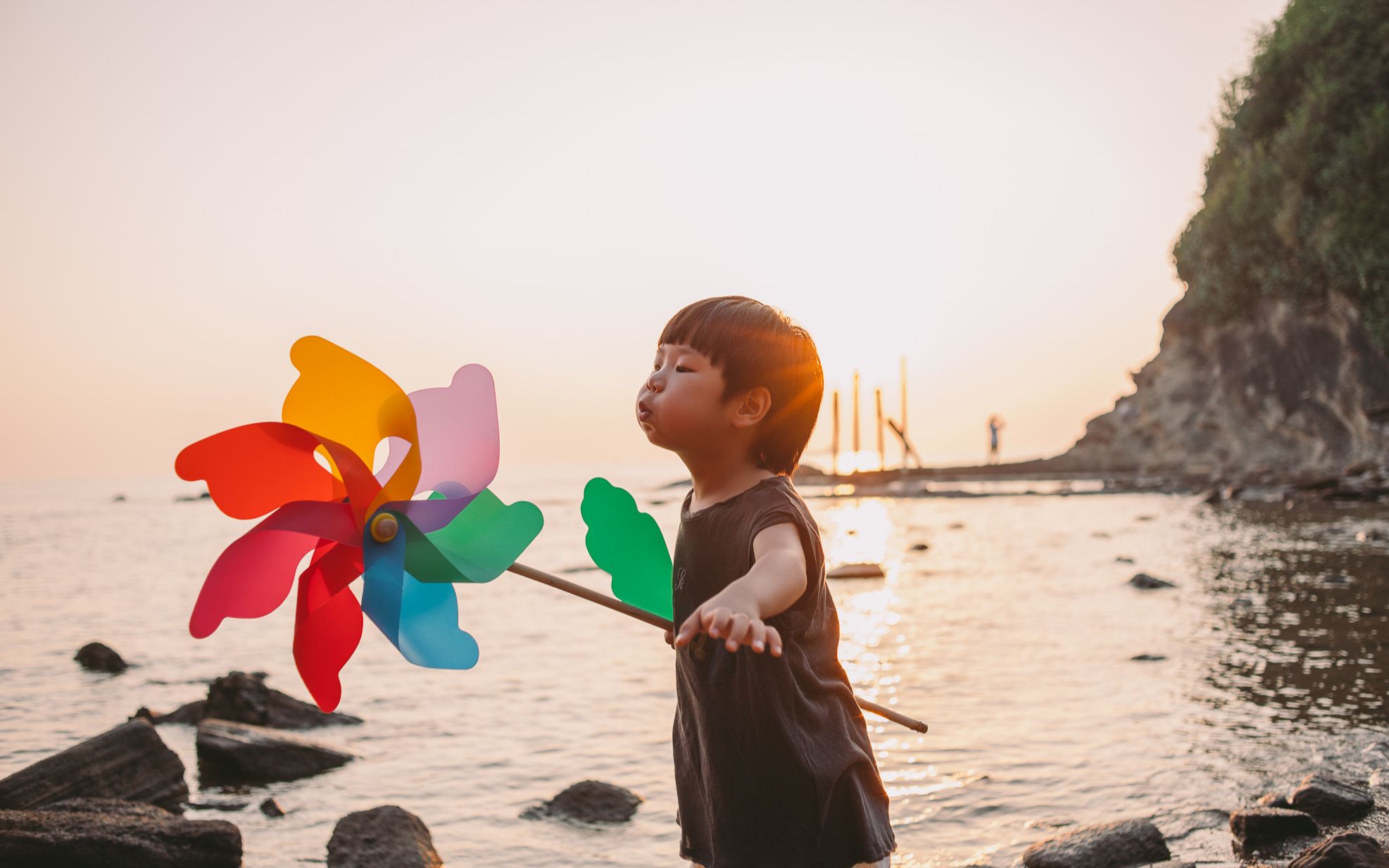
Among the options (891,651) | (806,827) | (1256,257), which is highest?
(1256,257)

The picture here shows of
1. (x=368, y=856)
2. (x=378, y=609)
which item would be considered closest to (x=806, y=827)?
(x=378, y=609)

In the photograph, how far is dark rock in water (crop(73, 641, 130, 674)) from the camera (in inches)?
360

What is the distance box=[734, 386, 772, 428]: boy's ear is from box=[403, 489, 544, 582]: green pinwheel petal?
0.51 meters

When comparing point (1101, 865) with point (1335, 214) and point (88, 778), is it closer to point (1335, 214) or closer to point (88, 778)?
point (88, 778)

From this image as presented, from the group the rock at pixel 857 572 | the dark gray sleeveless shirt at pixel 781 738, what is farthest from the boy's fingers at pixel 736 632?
the rock at pixel 857 572

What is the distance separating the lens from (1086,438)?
50.0 meters

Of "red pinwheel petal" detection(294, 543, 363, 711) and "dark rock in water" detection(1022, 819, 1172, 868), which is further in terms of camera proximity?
"dark rock in water" detection(1022, 819, 1172, 868)

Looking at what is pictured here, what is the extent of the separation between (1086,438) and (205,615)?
5169 cm

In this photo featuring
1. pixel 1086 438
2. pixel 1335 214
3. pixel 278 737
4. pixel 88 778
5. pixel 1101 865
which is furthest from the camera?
pixel 1086 438

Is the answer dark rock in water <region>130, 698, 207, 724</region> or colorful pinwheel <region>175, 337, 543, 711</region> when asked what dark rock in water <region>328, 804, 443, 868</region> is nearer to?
colorful pinwheel <region>175, 337, 543, 711</region>

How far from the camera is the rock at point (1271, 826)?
4.16 m

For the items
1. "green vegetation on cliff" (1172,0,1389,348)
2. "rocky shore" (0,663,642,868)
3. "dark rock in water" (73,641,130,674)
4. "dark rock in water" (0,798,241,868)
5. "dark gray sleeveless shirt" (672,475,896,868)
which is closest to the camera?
"dark gray sleeveless shirt" (672,475,896,868)

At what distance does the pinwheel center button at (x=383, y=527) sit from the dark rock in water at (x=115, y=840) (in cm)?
263

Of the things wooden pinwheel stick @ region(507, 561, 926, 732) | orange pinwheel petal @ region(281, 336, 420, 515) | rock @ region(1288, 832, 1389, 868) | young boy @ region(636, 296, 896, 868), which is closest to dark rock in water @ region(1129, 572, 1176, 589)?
rock @ region(1288, 832, 1389, 868)
